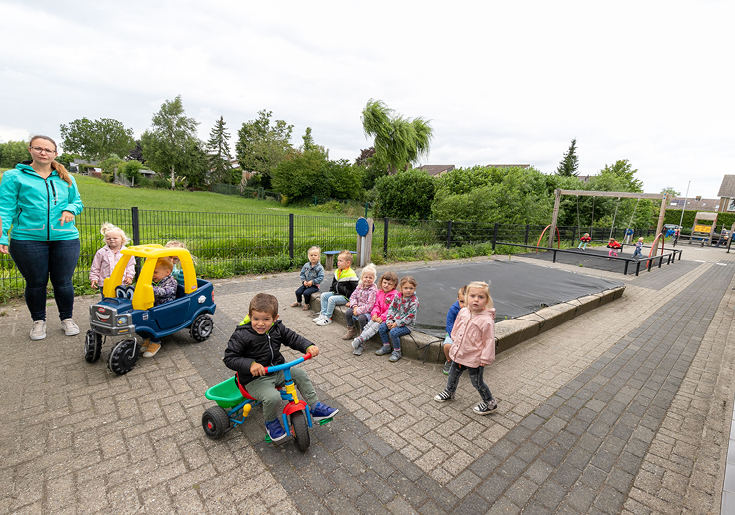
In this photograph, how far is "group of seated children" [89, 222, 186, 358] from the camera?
379cm

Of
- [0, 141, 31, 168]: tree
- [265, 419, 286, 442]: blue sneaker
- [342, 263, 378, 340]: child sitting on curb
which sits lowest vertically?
[265, 419, 286, 442]: blue sneaker

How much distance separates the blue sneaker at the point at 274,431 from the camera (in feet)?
8.04

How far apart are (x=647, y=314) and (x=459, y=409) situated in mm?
5718

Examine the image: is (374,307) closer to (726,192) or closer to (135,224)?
(135,224)

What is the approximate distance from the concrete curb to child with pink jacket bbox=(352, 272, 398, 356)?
0.71 feet

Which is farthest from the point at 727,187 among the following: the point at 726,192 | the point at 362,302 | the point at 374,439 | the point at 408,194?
the point at 374,439

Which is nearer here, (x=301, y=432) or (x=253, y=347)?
(x=301, y=432)

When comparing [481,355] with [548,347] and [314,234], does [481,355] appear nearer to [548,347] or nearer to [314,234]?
[548,347]

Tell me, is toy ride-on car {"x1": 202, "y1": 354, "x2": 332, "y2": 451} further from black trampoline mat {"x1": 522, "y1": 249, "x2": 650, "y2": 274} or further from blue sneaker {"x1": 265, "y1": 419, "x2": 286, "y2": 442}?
black trampoline mat {"x1": 522, "y1": 249, "x2": 650, "y2": 274}

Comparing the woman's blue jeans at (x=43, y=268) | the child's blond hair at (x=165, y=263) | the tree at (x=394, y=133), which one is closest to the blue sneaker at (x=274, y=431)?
the child's blond hair at (x=165, y=263)

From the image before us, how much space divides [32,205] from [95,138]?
12004 cm

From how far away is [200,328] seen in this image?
4.19 m

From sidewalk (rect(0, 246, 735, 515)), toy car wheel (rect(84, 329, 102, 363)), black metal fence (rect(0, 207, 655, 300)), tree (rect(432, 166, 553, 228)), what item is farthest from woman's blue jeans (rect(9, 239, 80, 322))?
tree (rect(432, 166, 553, 228))

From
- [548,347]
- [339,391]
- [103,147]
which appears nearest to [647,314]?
[548,347]
